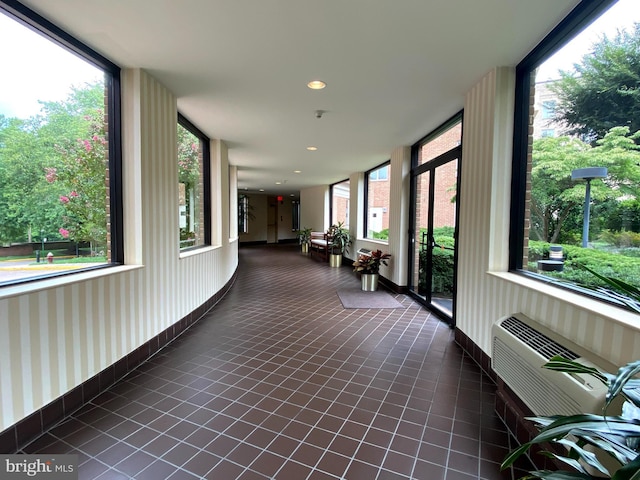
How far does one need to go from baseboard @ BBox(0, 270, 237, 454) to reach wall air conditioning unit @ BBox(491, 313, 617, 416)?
267cm

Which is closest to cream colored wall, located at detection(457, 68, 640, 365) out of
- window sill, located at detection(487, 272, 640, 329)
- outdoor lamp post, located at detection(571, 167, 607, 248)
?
window sill, located at detection(487, 272, 640, 329)

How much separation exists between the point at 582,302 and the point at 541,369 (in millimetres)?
533

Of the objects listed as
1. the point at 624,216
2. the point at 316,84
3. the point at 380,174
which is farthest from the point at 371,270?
the point at 624,216

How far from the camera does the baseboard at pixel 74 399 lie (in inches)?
65.2

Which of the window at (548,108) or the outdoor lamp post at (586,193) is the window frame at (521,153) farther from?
the outdoor lamp post at (586,193)

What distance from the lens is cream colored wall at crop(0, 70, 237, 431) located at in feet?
5.61

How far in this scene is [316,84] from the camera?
9.80 ft

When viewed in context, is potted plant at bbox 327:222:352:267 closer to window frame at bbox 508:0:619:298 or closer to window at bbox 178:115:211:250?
window at bbox 178:115:211:250

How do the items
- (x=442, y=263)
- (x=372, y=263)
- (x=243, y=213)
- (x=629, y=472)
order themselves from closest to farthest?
(x=629, y=472) < (x=442, y=263) < (x=372, y=263) < (x=243, y=213)

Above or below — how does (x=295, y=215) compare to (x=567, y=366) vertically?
above

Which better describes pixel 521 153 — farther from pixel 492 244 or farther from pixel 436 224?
pixel 436 224

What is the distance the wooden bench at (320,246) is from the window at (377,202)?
1892mm

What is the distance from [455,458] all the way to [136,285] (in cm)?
259

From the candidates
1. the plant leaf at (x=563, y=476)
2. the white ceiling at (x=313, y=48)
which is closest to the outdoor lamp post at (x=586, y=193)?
the white ceiling at (x=313, y=48)
